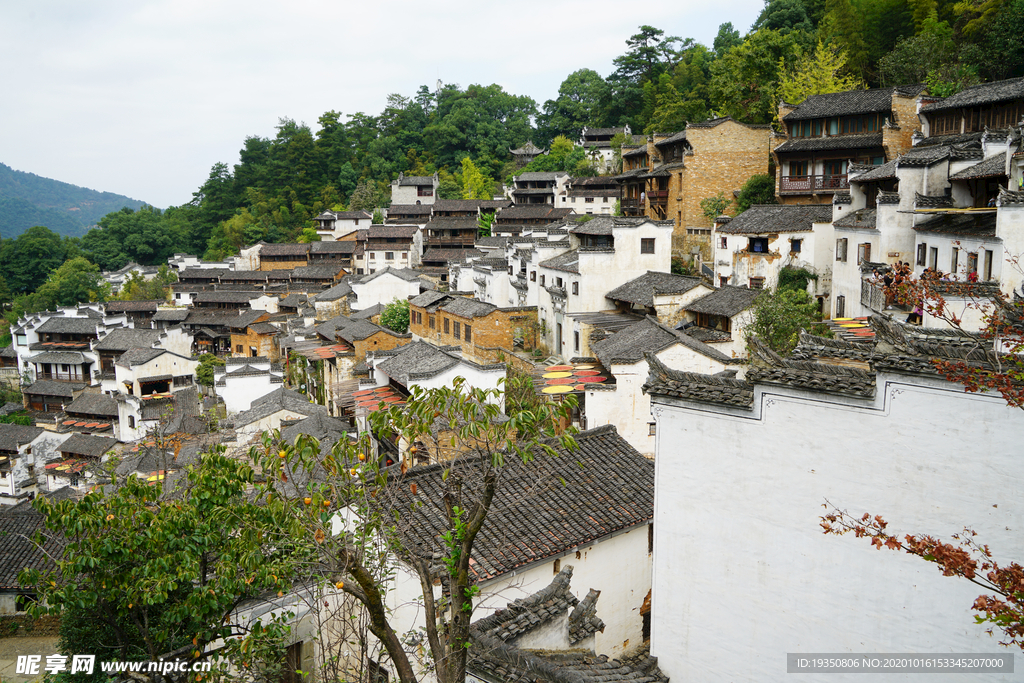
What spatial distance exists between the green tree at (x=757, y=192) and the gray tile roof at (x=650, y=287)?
7.93m

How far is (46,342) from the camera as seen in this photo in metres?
54.1

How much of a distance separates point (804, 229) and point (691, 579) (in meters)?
21.1

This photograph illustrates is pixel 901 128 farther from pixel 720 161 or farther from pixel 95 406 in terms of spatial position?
pixel 95 406

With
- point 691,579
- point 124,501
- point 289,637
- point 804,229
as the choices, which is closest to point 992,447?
point 691,579

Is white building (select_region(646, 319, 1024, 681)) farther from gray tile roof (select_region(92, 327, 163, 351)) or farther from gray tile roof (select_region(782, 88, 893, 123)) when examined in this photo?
gray tile roof (select_region(92, 327, 163, 351))

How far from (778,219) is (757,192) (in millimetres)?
6876

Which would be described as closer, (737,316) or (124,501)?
(124,501)

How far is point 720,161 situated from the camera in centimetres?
3666

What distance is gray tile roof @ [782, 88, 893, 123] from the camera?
31.1 m

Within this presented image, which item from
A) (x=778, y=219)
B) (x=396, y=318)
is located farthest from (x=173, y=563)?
(x=396, y=318)

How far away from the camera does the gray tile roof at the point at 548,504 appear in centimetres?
1102

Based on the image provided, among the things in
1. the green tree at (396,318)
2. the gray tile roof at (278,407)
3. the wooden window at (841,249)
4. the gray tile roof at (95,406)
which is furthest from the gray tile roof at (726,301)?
the gray tile roof at (95,406)

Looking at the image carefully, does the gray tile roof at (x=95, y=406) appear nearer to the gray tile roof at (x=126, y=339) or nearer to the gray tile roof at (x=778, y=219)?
the gray tile roof at (x=126, y=339)

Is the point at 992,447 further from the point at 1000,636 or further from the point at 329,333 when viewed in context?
the point at 329,333
